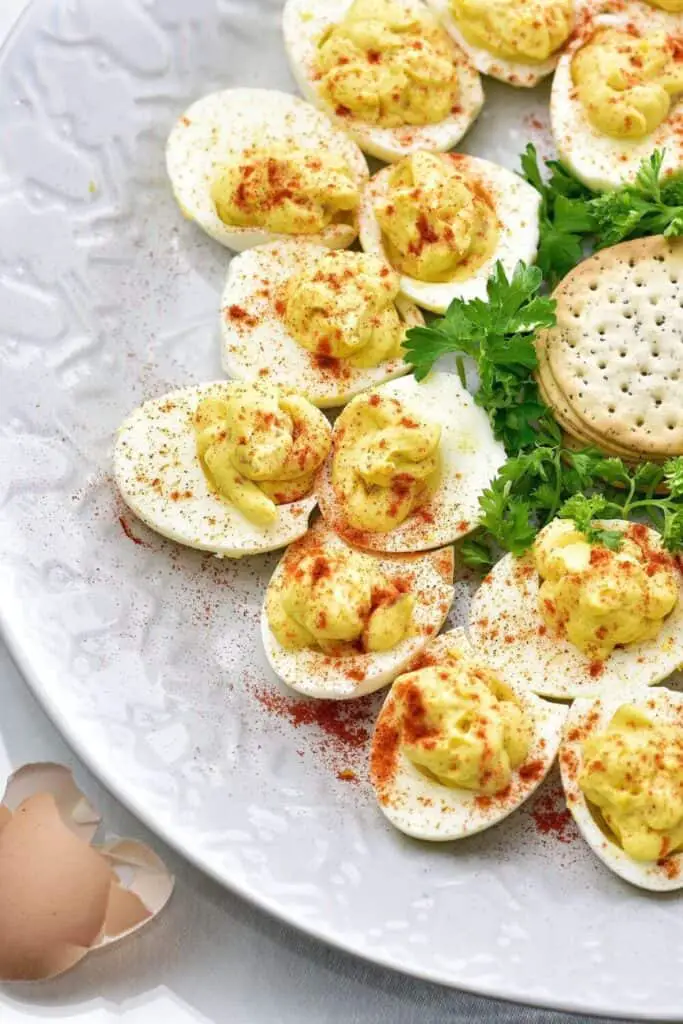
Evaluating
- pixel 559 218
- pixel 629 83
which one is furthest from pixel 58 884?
pixel 629 83

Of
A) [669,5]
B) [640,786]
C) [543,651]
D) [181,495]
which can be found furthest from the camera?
[669,5]

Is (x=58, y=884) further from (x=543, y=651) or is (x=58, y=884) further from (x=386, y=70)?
(x=386, y=70)

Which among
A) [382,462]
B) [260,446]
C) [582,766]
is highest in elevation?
[260,446]

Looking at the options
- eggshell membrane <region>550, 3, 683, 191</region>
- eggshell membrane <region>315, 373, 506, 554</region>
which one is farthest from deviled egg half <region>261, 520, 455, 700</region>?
eggshell membrane <region>550, 3, 683, 191</region>

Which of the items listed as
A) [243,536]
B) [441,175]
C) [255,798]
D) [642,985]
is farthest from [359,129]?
[642,985]

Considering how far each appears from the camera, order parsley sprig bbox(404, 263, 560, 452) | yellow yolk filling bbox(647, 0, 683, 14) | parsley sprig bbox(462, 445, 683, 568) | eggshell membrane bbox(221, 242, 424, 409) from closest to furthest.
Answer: parsley sprig bbox(462, 445, 683, 568) < parsley sprig bbox(404, 263, 560, 452) < eggshell membrane bbox(221, 242, 424, 409) < yellow yolk filling bbox(647, 0, 683, 14)

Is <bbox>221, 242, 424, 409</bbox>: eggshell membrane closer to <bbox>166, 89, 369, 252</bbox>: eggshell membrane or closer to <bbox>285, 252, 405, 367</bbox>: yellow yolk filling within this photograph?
<bbox>285, 252, 405, 367</bbox>: yellow yolk filling

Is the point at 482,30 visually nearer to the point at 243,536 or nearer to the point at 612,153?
the point at 612,153

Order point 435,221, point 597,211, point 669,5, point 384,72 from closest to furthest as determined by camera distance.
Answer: point 435,221
point 597,211
point 384,72
point 669,5
